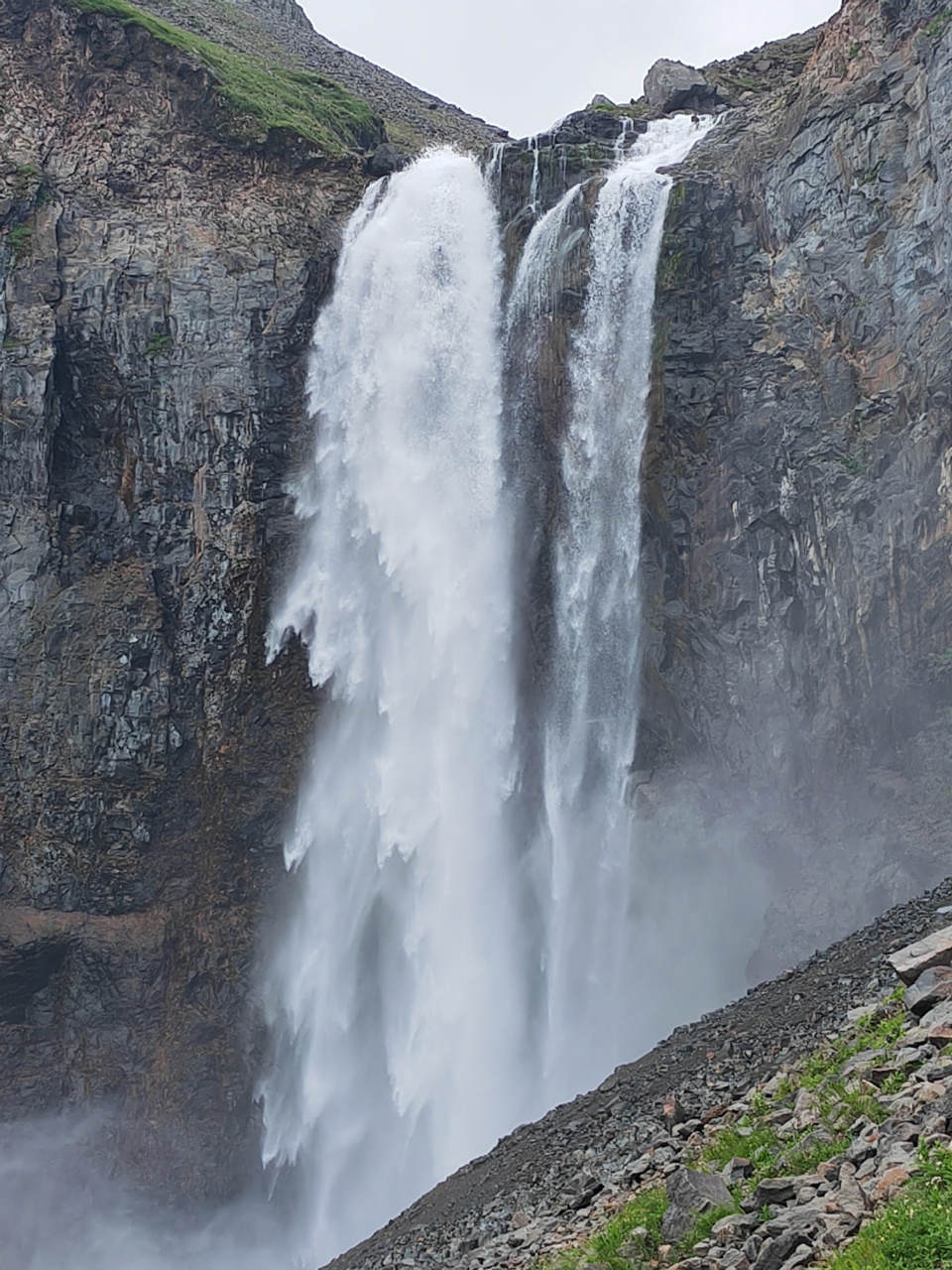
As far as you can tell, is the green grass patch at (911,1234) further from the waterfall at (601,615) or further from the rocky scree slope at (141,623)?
the rocky scree slope at (141,623)

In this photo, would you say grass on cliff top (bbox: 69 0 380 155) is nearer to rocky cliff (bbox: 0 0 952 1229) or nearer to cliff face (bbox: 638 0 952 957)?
rocky cliff (bbox: 0 0 952 1229)

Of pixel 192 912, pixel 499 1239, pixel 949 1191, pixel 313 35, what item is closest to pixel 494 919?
pixel 192 912

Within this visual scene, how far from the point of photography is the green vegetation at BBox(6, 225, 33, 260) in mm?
30125

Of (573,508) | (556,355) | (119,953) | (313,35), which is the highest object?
(313,35)

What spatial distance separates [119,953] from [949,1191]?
28.4 metres

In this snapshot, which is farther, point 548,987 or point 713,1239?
point 548,987

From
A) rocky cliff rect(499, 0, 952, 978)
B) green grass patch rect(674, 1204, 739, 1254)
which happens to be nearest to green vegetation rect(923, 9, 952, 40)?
rocky cliff rect(499, 0, 952, 978)

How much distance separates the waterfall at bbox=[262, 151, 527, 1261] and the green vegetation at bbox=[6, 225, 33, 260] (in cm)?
910

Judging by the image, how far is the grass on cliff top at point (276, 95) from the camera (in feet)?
108

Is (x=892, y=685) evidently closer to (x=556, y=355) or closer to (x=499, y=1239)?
(x=556, y=355)

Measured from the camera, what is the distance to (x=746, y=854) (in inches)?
985

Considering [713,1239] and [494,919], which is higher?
[494,919]

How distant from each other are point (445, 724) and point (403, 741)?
1.37 metres

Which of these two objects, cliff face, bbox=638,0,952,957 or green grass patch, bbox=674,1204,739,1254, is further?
cliff face, bbox=638,0,952,957
